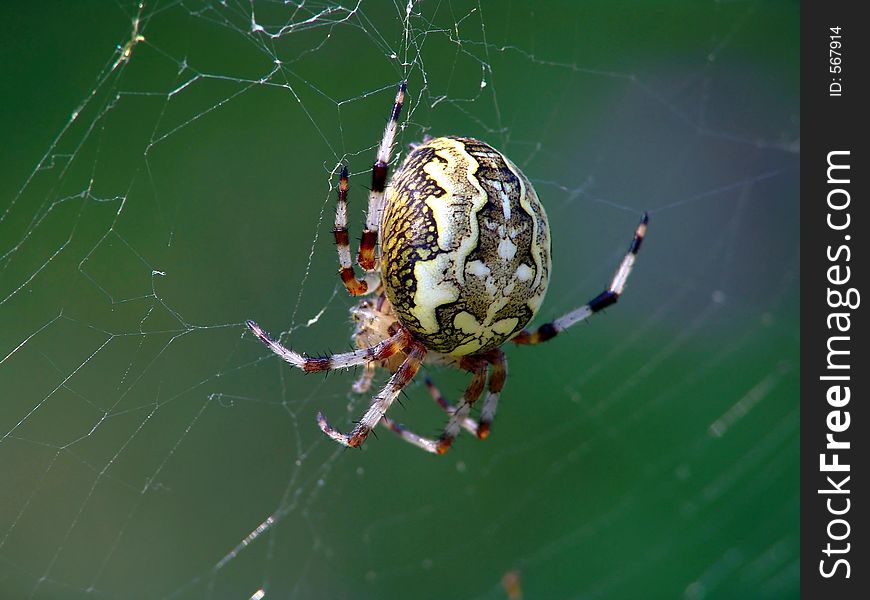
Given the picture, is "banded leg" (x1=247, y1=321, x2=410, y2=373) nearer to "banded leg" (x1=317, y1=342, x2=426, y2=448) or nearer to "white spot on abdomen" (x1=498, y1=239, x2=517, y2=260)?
"banded leg" (x1=317, y1=342, x2=426, y2=448)

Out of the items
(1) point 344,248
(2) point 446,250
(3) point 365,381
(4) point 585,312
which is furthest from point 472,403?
(2) point 446,250

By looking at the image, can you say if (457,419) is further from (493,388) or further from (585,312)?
(585,312)

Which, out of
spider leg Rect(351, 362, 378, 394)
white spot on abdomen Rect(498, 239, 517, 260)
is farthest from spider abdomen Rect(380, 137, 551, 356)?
spider leg Rect(351, 362, 378, 394)

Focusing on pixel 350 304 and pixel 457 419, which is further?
pixel 350 304

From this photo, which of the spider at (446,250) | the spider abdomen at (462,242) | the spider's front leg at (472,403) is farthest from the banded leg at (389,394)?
the spider abdomen at (462,242)

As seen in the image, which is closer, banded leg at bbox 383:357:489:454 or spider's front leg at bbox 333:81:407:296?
spider's front leg at bbox 333:81:407:296

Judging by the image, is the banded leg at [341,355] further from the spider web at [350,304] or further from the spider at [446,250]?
the spider web at [350,304]
